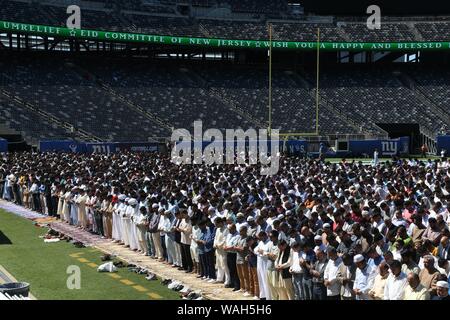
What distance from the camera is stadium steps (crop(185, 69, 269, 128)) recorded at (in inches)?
2172

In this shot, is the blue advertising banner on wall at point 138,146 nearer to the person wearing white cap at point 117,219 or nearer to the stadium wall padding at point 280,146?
the stadium wall padding at point 280,146

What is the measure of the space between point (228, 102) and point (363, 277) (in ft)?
159

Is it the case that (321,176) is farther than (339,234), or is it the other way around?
(321,176)

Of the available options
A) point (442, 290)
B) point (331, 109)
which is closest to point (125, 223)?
point (442, 290)

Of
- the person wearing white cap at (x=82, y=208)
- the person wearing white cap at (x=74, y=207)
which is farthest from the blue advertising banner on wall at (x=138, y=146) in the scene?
the person wearing white cap at (x=82, y=208)

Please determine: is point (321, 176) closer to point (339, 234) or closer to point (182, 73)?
point (339, 234)

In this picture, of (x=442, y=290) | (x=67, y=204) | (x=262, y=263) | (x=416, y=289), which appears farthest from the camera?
(x=67, y=204)

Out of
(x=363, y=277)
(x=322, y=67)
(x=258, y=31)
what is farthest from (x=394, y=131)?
(x=363, y=277)

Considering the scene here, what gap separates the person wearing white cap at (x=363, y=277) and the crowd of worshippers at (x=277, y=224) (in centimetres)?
2

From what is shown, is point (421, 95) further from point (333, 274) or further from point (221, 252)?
point (333, 274)

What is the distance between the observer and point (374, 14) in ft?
227

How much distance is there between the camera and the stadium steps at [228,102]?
55156mm

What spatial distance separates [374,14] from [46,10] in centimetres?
3388

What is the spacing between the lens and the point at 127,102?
5322 cm
